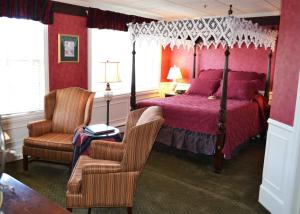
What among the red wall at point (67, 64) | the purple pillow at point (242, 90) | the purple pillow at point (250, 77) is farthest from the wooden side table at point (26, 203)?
the purple pillow at point (250, 77)

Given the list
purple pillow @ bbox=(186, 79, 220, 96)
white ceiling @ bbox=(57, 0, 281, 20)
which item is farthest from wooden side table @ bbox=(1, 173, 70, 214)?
purple pillow @ bbox=(186, 79, 220, 96)

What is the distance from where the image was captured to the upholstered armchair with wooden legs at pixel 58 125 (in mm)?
3330

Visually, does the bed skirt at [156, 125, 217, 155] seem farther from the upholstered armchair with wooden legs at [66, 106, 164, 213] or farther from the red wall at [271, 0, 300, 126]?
the upholstered armchair with wooden legs at [66, 106, 164, 213]

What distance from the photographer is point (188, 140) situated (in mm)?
4016

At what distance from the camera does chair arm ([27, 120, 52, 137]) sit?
3.47m

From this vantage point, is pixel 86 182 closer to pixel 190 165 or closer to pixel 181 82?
pixel 190 165

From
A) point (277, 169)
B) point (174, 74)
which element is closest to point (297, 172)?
point (277, 169)

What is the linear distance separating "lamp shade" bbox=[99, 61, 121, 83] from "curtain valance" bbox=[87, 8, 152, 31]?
1072 millimetres

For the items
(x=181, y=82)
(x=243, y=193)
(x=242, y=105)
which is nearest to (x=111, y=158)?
(x=243, y=193)

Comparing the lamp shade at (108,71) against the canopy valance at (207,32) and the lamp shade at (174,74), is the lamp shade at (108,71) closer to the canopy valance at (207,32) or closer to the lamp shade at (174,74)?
the canopy valance at (207,32)

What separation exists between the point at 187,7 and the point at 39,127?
120 inches

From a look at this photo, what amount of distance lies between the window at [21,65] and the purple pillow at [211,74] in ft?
10.0

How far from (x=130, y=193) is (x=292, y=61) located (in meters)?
1.81

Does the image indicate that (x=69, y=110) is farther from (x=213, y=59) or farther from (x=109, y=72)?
(x=213, y=59)
